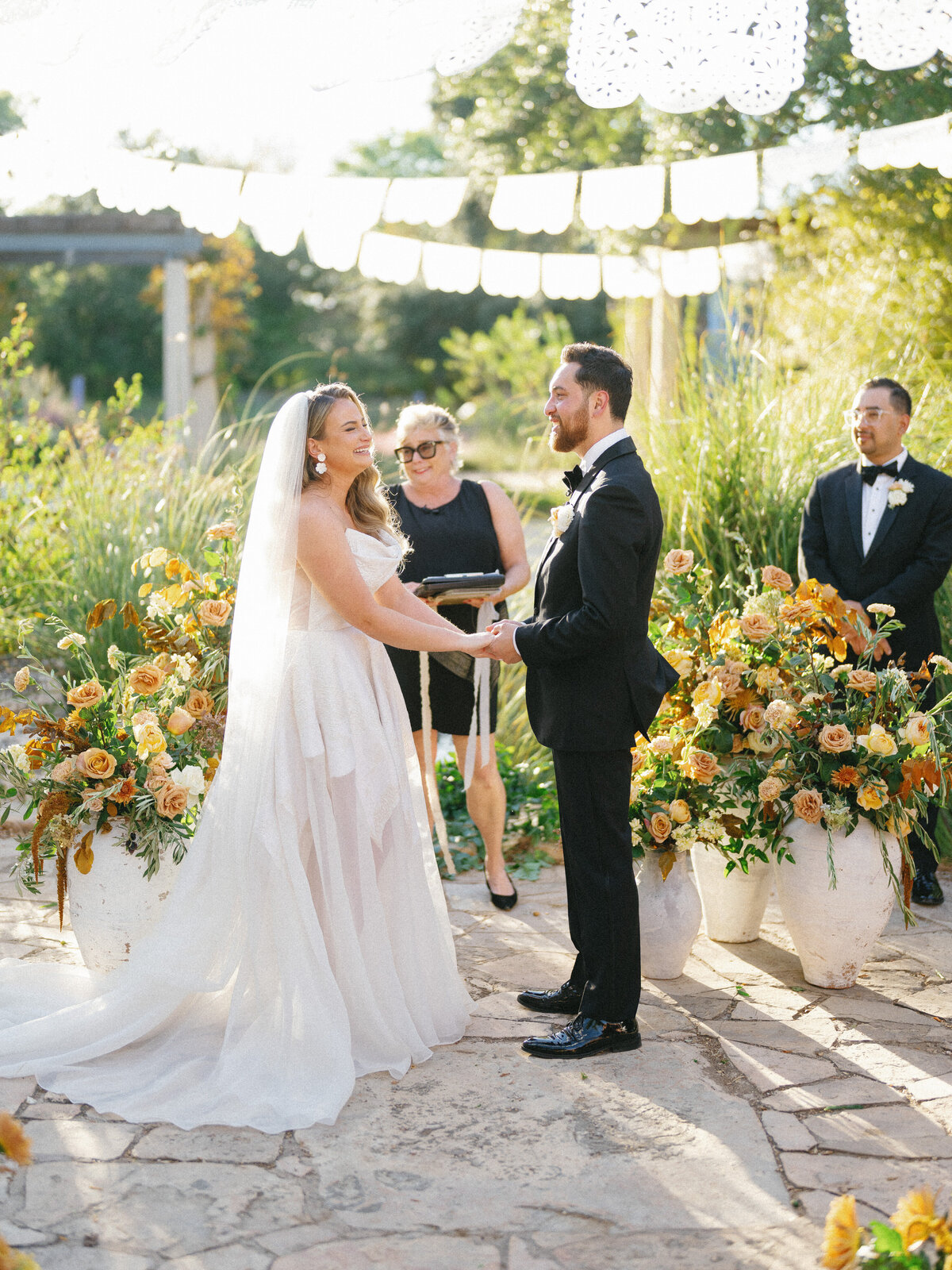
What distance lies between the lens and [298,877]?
3.08 meters

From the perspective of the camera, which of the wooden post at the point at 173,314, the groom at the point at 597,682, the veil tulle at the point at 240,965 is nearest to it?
the veil tulle at the point at 240,965

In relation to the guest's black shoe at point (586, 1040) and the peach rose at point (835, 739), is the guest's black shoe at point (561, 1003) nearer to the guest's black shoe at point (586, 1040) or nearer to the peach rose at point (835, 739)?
the guest's black shoe at point (586, 1040)

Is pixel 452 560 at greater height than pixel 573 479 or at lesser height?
lesser

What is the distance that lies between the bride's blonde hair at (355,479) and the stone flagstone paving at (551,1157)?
1.55 meters

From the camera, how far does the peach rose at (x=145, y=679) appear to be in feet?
11.4

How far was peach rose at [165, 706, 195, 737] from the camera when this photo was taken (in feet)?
11.6

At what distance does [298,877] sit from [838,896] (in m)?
1.68

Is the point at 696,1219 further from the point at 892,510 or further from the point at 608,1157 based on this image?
the point at 892,510

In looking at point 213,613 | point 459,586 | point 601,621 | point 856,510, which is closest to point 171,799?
point 213,613

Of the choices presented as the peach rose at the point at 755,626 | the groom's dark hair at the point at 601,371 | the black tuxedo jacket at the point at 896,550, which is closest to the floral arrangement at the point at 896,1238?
the peach rose at the point at 755,626

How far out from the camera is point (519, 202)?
249 inches

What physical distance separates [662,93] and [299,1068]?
10.7 ft

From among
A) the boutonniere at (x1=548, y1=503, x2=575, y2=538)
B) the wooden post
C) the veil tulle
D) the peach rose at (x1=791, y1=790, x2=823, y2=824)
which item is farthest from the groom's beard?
the wooden post

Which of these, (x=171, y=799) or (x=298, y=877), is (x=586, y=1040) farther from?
(x=171, y=799)
